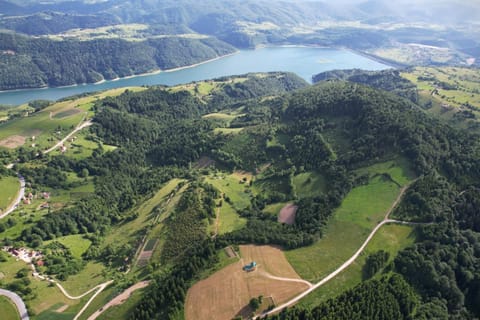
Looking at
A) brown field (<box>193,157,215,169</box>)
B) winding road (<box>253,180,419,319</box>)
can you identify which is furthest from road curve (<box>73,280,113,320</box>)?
brown field (<box>193,157,215,169</box>)

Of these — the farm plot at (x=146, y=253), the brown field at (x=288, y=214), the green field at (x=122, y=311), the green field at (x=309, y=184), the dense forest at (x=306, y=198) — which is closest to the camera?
the green field at (x=122, y=311)

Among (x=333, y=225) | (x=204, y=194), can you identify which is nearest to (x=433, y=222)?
(x=333, y=225)

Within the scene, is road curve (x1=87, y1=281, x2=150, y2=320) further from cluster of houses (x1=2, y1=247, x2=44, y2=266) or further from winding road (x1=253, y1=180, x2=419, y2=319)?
winding road (x1=253, y1=180, x2=419, y2=319)

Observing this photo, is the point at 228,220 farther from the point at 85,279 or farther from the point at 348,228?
the point at 85,279

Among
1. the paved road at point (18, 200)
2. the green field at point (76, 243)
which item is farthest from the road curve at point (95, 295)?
the paved road at point (18, 200)

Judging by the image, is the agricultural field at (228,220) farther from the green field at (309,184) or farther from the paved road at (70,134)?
the paved road at (70,134)

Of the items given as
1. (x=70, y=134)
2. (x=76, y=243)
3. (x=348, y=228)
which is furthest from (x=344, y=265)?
(x=70, y=134)
